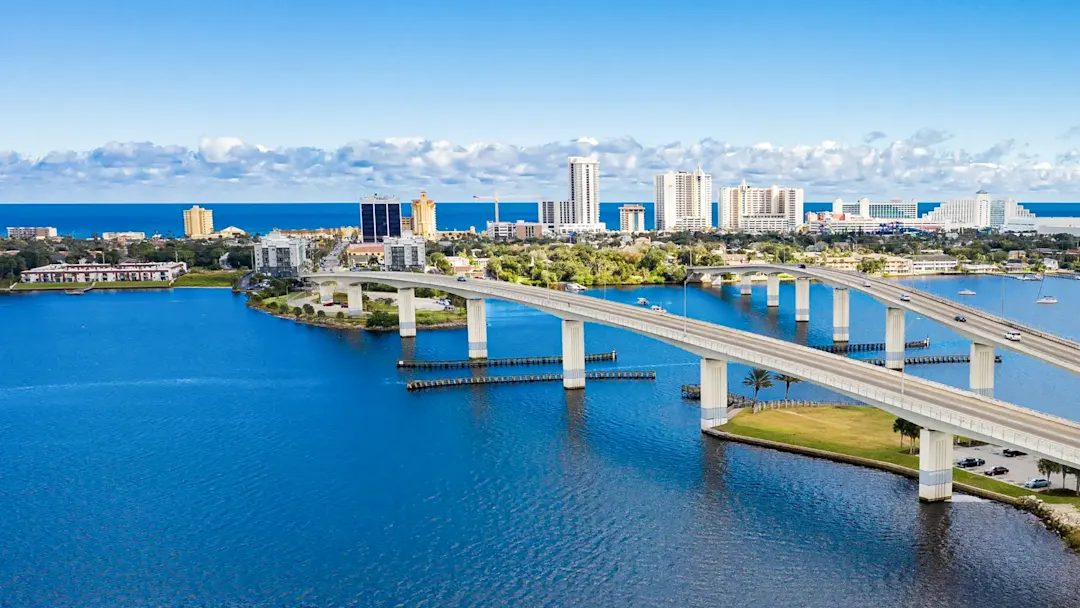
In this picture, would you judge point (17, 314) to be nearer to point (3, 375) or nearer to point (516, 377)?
point (3, 375)

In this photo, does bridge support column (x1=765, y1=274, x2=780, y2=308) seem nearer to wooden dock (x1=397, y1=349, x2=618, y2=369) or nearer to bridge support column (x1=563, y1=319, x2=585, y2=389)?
wooden dock (x1=397, y1=349, x2=618, y2=369)

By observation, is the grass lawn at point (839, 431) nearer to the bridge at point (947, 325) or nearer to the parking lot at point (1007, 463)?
the parking lot at point (1007, 463)

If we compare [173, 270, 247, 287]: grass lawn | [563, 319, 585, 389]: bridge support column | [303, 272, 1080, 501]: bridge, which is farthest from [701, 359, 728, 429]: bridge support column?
[173, 270, 247, 287]: grass lawn

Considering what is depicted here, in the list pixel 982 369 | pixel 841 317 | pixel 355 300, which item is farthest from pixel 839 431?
pixel 355 300

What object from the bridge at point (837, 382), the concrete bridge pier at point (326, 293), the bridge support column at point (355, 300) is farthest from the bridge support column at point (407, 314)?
the concrete bridge pier at point (326, 293)

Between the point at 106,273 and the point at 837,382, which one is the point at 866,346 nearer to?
the point at 837,382
